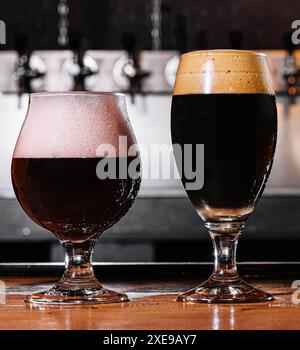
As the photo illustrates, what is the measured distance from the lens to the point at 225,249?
0.65 meters

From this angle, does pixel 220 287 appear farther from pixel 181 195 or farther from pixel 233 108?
pixel 181 195

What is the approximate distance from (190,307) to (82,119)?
6.9 inches

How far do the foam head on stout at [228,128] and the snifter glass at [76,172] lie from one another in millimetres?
55

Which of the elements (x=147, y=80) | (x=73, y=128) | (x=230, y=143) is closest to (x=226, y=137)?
(x=230, y=143)

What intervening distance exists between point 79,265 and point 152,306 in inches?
3.3

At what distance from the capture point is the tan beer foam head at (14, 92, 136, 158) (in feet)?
2.11

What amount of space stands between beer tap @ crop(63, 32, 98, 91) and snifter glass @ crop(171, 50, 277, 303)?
7.52ft

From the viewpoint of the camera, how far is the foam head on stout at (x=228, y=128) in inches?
25.9

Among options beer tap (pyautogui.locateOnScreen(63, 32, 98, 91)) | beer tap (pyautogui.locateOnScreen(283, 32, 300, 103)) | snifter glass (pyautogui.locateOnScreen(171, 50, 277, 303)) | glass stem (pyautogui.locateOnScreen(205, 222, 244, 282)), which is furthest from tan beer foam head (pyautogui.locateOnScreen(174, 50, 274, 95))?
beer tap (pyautogui.locateOnScreen(283, 32, 300, 103))

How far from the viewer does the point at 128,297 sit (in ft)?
2.07

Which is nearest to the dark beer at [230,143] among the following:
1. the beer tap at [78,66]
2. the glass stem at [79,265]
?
the glass stem at [79,265]
